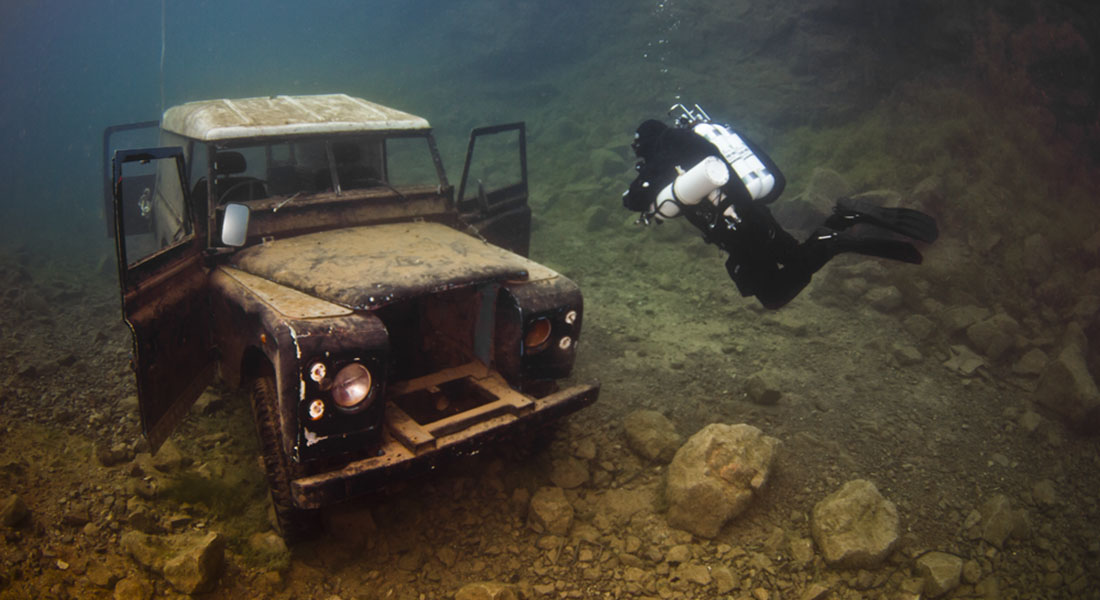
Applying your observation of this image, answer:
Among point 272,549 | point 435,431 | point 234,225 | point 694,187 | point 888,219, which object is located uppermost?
point 694,187

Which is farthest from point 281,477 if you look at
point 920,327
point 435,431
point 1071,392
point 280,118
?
point 920,327

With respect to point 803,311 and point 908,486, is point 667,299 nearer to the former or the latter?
point 803,311

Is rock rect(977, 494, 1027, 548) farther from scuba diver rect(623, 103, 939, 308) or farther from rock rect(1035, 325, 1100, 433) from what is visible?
rock rect(1035, 325, 1100, 433)

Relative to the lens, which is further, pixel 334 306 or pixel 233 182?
pixel 233 182

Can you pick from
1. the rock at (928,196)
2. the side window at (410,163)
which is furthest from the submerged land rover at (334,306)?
the side window at (410,163)

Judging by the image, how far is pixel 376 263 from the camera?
3506 mm

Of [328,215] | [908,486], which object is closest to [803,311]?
[908,486]

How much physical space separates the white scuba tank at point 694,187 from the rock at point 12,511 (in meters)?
3.82

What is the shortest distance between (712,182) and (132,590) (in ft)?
11.8

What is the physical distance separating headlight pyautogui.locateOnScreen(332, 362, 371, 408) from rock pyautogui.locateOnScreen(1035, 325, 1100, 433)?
544 centimetres

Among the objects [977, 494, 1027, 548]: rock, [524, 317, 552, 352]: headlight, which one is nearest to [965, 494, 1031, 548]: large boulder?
[977, 494, 1027, 548]: rock

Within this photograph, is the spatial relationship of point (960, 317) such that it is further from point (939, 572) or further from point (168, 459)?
point (168, 459)

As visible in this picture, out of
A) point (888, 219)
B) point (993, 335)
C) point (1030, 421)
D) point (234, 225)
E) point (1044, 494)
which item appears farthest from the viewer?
point (993, 335)

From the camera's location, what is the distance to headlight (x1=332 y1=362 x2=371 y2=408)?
280cm
